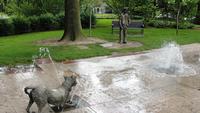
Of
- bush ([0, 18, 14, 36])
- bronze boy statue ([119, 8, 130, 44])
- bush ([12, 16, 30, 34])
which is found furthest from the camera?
bush ([12, 16, 30, 34])

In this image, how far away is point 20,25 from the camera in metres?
19.5

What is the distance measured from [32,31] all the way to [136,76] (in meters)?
13.7

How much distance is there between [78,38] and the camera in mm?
13305

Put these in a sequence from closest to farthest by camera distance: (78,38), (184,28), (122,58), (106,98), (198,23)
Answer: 1. (106,98)
2. (122,58)
3. (78,38)
4. (184,28)
5. (198,23)

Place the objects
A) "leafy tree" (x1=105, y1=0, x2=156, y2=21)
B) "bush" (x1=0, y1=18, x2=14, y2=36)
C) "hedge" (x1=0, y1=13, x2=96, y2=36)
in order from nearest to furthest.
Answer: "bush" (x1=0, y1=18, x2=14, y2=36)
"hedge" (x1=0, y1=13, x2=96, y2=36)
"leafy tree" (x1=105, y1=0, x2=156, y2=21)

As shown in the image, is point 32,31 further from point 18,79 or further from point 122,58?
point 18,79

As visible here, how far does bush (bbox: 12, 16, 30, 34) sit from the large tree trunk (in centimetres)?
703

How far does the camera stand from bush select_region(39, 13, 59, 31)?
20455mm

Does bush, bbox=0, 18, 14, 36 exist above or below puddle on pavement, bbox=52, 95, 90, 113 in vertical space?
above

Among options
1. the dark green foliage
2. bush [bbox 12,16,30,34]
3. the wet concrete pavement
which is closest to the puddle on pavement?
the wet concrete pavement

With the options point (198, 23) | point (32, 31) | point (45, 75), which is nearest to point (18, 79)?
point (45, 75)

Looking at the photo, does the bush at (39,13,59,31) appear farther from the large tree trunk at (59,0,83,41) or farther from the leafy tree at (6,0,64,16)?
the large tree trunk at (59,0,83,41)

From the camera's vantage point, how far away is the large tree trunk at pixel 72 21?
13188 millimetres

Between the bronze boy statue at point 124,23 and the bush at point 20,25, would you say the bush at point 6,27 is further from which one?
the bronze boy statue at point 124,23
